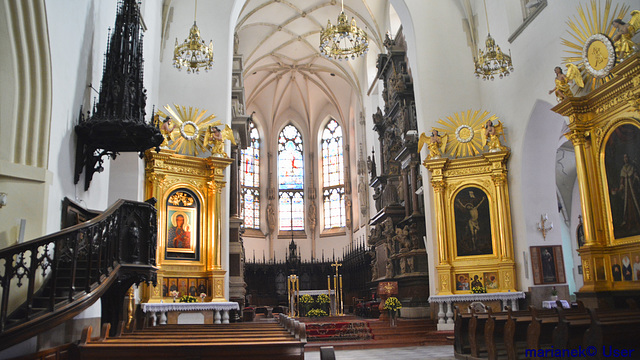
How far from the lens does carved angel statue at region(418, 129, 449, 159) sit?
1548 cm

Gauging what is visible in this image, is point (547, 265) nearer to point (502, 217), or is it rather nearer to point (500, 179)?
point (502, 217)

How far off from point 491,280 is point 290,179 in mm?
19407

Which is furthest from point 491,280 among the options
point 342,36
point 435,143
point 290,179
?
point 290,179

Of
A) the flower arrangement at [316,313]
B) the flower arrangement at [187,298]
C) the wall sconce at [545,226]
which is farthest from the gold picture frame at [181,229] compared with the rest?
the wall sconce at [545,226]

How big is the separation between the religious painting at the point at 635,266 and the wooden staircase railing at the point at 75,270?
856 cm

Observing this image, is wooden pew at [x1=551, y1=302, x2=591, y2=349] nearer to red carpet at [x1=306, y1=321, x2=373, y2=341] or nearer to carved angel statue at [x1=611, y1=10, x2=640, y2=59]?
carved angel statue at [x1=611, y1=10, x2=640, y2=59]

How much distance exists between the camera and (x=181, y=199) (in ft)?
48.2

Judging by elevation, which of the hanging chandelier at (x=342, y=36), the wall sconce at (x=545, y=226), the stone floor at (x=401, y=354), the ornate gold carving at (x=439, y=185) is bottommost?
the stone floor at (x=401, y=354)

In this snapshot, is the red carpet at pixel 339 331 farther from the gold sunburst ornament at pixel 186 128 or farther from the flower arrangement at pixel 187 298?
the gold sunburst ornament at pixel 186 128

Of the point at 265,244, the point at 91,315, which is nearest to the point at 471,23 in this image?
the point at 91,315

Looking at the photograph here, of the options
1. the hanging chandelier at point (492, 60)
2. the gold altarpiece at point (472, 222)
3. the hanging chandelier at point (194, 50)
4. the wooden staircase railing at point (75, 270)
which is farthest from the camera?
the gold altarpiece at point (472, 222)

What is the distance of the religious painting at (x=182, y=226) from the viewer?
46.8 ft

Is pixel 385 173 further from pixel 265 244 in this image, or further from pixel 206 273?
pixel 265 244

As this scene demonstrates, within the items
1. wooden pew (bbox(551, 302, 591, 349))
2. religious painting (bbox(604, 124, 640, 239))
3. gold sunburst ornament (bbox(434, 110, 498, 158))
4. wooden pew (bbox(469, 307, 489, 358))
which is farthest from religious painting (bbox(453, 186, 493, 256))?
wooden pew (bbox(551, 302, 591, 349))
